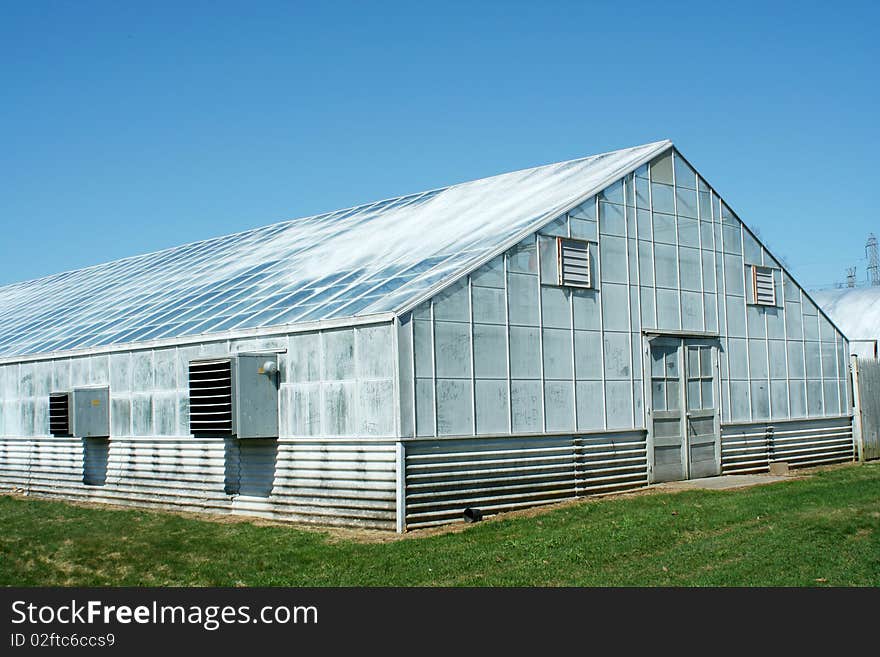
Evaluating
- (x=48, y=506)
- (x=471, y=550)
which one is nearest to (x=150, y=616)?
(x=471, y=550)

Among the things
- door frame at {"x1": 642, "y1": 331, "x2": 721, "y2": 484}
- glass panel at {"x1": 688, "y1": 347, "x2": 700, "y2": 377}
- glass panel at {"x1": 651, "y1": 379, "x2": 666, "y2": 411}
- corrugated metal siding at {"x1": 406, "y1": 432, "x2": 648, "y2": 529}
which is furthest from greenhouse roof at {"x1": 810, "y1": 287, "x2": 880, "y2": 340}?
corrugated metal siding at {"x1": 406, "y1": 432, "x2": 648, "y2": 529}

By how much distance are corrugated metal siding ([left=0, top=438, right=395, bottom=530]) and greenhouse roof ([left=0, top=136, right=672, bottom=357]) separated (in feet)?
7.63

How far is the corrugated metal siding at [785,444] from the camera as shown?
76.1 ft

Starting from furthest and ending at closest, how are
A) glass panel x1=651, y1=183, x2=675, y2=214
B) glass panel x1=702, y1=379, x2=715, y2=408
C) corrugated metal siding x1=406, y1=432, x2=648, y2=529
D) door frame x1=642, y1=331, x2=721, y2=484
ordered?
glass panel x1=702, y1=379, x2=715, y2=408 < glass panel x1=651, y1=183, x2=675, y2=214 < door frame x1=642, y1=331, x2=721, y2=484 < corrugated metal siding x1=406, y1=432, x2=648, y2=529

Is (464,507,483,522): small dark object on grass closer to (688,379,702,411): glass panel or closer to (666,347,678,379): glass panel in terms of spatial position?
(666,347,678,379): glass panel

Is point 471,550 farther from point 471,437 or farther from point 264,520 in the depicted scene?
point 264,520

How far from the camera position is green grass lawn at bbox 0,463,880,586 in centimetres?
1193

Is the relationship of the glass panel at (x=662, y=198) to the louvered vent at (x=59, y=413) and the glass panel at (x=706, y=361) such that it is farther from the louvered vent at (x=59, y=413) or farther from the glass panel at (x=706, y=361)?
the louvered vent at (x=59, y=413)

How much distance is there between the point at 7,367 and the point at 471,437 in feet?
49.2

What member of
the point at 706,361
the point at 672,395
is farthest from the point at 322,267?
the point at 706,361

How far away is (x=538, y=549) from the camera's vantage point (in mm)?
13750

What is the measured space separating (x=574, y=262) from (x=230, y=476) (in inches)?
308

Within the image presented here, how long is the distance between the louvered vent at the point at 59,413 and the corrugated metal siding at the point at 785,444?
14845mm

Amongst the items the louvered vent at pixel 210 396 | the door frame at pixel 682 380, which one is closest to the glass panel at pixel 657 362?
the door frame at pixel 682 380
